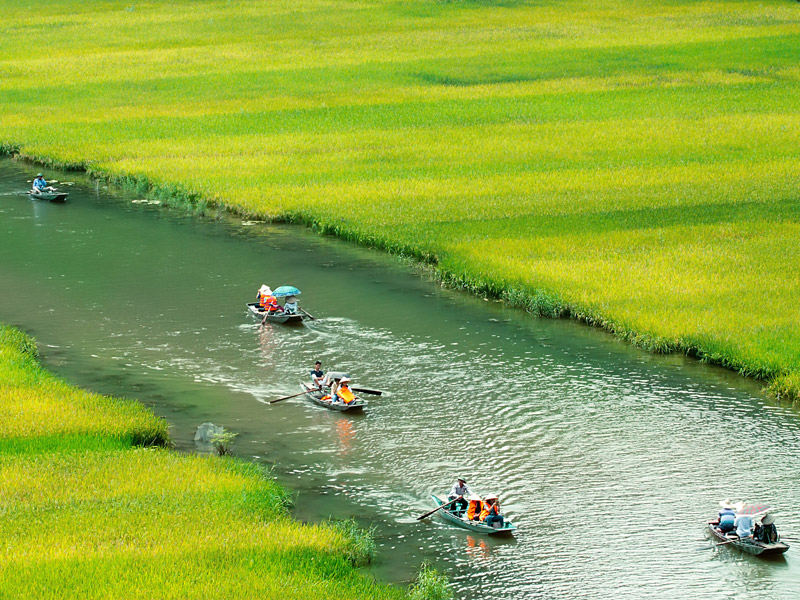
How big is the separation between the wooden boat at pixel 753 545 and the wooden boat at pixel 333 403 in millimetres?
7345

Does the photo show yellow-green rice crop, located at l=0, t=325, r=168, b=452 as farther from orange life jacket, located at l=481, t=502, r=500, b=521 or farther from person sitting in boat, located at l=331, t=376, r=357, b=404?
orange life jacket, located at l=481, t=502, r=500, b=521

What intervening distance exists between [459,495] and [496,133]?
3595 centimetres

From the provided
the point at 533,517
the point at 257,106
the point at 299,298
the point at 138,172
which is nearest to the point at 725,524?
the point at 533,517

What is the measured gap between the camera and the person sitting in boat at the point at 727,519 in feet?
54.3

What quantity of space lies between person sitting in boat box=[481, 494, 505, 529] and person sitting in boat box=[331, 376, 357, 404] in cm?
535

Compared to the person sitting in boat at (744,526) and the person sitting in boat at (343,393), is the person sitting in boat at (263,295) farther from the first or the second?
the person sitting in boat at (744,526)

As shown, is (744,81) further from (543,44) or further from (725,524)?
(725,524)

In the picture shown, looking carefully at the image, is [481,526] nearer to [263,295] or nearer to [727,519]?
[727,519]

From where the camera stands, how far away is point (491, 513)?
16828mm

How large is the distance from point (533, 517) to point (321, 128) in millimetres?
38101

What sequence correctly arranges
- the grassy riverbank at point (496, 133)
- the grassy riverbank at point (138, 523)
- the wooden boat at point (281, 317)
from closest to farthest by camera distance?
the grassy riverbank at point (138, 523) < the wooden boat at point (281, 317) < the grassy riverbank at point (496, 133)

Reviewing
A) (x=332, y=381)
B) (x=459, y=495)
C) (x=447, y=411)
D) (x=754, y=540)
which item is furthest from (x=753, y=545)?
(x=332, y=381)

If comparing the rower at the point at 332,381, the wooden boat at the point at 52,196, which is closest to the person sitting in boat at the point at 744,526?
the rower at the point at 332,381

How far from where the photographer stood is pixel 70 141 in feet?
170
